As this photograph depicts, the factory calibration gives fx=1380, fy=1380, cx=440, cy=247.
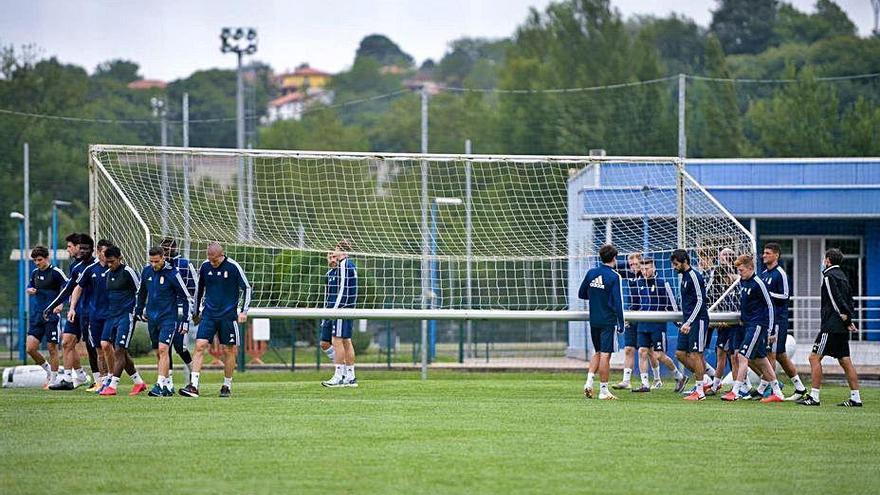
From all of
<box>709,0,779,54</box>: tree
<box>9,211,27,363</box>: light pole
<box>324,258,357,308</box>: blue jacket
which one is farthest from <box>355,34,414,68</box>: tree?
<box>324,258,357,308</box>: blue jacket

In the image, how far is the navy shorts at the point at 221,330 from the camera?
17641 millimetres

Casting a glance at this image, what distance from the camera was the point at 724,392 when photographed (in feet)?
66.7

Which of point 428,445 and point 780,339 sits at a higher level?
point 780,339

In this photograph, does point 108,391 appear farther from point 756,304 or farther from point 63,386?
point 756,304

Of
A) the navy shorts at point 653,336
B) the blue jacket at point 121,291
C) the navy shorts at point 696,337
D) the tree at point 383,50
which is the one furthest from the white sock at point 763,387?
the tree at point 383,50

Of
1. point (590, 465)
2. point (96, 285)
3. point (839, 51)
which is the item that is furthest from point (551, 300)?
point (839, 51)

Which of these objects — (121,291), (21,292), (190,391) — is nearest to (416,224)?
(121,291)

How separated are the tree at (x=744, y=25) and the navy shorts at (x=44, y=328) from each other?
248 feet

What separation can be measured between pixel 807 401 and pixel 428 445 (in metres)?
7.25

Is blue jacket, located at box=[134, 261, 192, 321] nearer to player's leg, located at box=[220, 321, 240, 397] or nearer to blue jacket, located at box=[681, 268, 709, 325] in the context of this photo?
player's leg, located at box=[220, 321, 240, 397]

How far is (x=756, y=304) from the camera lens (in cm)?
1778

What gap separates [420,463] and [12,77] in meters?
49.3

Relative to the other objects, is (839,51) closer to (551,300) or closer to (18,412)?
(551,300)

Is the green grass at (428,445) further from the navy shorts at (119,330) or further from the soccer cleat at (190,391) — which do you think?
the navy shorts at (119,330)
